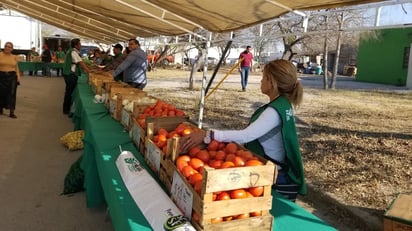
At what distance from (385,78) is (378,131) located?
2064cm

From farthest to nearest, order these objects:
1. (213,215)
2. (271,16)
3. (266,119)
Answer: (271,16)
(266,119)
(213,215)

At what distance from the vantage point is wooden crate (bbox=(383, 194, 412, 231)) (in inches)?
105

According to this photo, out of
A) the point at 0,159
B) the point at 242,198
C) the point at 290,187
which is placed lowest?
the point at 0,159

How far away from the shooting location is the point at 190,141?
2020mm

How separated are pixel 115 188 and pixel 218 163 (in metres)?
0.62

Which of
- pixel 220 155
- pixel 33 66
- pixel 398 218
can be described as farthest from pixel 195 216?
pixel 33 66

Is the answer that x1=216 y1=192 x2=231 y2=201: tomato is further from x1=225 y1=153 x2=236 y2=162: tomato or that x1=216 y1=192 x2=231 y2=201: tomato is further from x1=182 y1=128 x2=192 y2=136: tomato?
x1=182 y1=128 x2=192 y2=136: tomato

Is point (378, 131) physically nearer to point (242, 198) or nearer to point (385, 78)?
point (242, 198)

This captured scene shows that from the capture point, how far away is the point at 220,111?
32.0 ft

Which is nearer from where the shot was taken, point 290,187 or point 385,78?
point 290,187

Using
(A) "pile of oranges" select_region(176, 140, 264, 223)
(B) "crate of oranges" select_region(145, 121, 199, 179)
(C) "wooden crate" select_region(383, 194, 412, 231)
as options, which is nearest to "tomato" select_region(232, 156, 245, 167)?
(A) "pile of oranges" select_region(176, 140, 264, 223)

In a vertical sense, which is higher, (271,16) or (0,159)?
(271,16)

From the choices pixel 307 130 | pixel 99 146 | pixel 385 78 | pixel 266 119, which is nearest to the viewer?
pixel 266 119

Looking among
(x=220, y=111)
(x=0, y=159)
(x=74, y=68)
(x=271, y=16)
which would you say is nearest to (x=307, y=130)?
(x=220, y=111)
